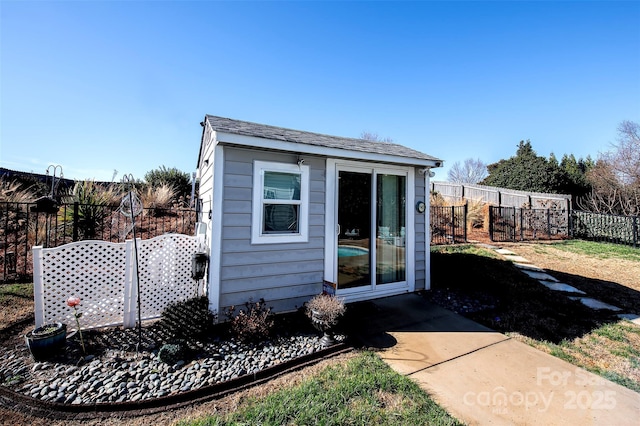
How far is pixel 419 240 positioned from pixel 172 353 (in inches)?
173

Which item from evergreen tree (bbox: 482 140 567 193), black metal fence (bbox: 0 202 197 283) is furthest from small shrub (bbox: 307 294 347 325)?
evergreen tree (bbox: 482 140 567 193)

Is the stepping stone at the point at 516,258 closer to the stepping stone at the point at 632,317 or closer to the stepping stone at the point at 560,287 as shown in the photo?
the stepping stone at the point at 560,287

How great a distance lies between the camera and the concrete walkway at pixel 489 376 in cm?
218

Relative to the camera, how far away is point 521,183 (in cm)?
1633

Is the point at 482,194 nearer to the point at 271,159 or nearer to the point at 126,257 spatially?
the point at 271,159

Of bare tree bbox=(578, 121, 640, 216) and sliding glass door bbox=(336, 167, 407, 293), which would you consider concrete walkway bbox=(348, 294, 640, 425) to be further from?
bare tree bbox=(578, 121, 640, 216)

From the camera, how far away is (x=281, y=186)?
13.3 feet

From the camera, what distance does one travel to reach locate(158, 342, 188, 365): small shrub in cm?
276

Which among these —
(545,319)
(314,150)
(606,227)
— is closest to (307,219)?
(314,150)

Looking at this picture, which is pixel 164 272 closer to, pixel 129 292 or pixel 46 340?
pixel 129 292

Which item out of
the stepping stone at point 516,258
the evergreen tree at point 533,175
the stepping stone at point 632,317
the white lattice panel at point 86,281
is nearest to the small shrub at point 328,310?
the white lattice panel at point 86,281

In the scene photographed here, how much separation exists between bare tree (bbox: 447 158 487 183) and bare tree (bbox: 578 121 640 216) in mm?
15215

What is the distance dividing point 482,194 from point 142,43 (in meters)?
15.5

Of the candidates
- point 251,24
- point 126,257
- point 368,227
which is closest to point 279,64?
point 251,24
